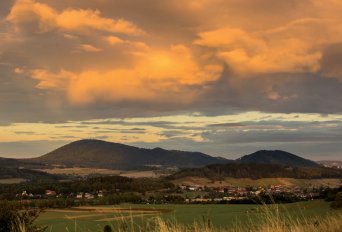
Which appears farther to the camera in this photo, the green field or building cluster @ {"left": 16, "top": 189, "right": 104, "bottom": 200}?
building cluster @ {"left": 16, "top": 189, "right": 104, "bottom": 200}

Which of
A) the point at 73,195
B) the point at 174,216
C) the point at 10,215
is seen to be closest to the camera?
the point at 174,216

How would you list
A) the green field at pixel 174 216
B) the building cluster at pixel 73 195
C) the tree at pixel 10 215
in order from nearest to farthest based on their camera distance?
the green field at pixel 174 216 < the tree at pixel 10 215 < the building cluster at pixel 73 195

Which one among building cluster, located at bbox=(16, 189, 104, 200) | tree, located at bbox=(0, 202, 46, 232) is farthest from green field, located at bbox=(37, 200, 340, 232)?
building cluster, located at bbox=(16, 189, 104, 200)

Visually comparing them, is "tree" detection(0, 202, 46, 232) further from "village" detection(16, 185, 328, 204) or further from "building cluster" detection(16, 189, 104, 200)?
"building cluster" detection(16, 189, 104, 200)

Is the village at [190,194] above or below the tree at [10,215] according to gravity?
below

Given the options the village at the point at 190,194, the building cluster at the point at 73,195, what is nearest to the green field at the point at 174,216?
the village at the point at 190,194

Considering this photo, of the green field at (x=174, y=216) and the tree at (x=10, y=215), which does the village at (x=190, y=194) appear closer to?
the green field at (x=174, y=216)

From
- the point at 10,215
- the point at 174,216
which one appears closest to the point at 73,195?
the point at 10,215

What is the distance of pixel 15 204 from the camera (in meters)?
21.2

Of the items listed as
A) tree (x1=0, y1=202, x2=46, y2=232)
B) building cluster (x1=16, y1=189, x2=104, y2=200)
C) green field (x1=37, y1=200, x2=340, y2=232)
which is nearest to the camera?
green field (x1=37, y1=200, x2=340, y2=232)

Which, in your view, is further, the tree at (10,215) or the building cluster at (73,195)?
the building cluster at (73,195)

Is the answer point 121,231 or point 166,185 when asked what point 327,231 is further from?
point 166,185

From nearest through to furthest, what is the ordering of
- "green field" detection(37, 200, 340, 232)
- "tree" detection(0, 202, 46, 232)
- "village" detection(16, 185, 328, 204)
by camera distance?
"green field" detection(37, 200, 340, 232), "tree" detection(0, 202, 46, 232), "village" detection(16, 185, 328, 204)

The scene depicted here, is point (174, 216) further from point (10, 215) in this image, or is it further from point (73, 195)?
point (73, 195)
